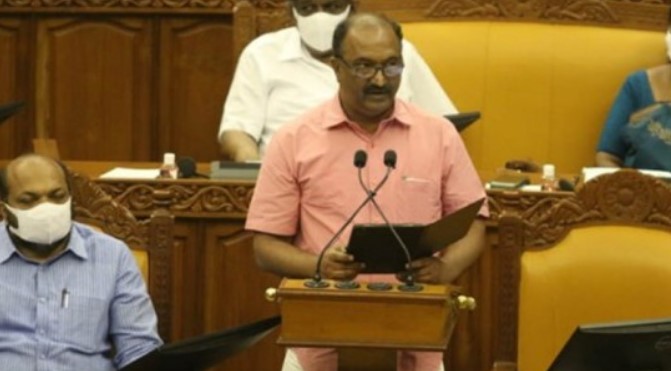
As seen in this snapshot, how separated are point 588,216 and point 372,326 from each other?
0.93 m

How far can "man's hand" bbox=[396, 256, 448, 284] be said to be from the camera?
12.1 feet

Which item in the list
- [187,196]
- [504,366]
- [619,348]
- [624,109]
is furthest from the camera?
[624,109]

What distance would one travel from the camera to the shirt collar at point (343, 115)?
3.97 m

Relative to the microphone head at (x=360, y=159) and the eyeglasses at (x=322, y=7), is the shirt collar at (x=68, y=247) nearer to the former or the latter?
the microphone head at (x=360, y=159)

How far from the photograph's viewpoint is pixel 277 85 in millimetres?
5816

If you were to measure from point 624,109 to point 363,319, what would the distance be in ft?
8.62

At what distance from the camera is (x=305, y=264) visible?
3.86m

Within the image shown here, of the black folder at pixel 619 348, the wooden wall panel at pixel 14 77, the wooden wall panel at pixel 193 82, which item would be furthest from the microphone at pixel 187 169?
the black folder at pixel 619 348

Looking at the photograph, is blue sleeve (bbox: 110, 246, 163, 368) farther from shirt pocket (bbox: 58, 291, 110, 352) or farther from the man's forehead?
the man's forehead

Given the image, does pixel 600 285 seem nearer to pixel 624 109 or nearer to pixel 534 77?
pixel 624 109

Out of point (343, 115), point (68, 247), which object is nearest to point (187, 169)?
point (68, 247)

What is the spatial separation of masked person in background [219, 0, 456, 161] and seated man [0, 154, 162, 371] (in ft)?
5.12

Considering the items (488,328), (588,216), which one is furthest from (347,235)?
(488,328)

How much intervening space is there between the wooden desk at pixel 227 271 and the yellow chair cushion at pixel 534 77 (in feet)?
3.82
